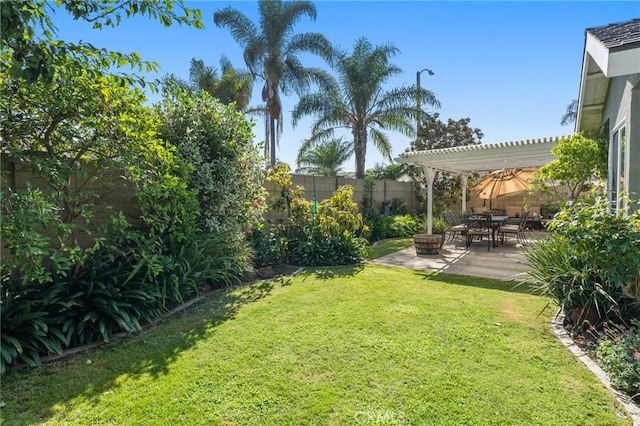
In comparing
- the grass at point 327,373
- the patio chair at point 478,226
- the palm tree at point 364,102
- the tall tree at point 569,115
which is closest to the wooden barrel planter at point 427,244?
the patio chair at point 478,226

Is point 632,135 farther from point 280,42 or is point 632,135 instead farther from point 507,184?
point 280,42

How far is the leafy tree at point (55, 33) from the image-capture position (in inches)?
104

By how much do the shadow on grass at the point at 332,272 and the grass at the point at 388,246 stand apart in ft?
5.55

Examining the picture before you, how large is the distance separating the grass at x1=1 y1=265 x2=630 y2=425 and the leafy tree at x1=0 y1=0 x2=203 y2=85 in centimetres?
278

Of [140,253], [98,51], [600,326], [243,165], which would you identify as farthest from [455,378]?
[243,165]

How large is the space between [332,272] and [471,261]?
12.8ft

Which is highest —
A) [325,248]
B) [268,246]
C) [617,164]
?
[617,164]

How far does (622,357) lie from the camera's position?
3.19 m

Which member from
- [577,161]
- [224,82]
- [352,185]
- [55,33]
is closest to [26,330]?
[55,33]

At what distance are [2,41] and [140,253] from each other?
2.92m

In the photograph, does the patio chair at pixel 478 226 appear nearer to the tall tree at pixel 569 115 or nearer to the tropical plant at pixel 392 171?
the tropical plant at pixel 392 171

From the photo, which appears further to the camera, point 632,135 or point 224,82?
point 224,82

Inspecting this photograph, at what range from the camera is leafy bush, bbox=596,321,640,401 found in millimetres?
2943

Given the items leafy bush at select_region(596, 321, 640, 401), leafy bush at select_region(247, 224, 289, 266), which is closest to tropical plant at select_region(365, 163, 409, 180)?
leafy bush at select_region(247, 224, 289, 266)
